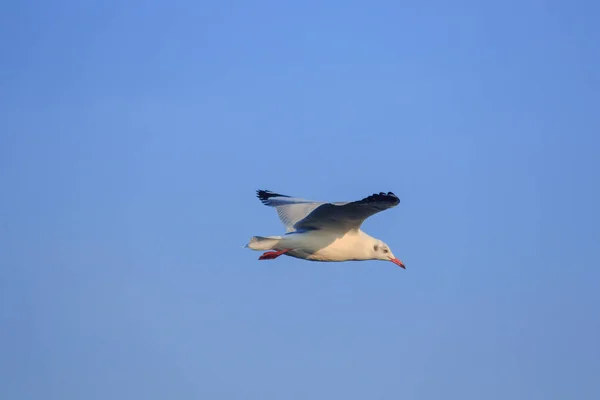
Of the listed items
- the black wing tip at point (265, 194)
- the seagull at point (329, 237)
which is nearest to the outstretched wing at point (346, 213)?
the seagull at point (329, 237)

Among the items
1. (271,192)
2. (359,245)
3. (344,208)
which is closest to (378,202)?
(344,208)

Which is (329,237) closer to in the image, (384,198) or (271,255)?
(271,255)

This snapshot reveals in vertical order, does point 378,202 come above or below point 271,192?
below

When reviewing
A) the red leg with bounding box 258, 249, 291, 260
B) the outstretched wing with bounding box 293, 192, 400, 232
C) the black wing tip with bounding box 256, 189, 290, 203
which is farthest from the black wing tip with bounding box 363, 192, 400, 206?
the black wing tip with bounding box 256, 189, 290, 203

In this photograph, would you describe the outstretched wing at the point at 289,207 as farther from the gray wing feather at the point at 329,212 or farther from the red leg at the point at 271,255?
the red leg at the point at 271,255

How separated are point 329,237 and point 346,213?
3.21 feet

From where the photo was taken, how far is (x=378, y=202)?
75.3 ft

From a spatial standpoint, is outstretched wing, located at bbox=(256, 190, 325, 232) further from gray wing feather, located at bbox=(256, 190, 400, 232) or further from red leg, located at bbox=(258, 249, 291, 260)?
red leg, located at bbox=(258, 249, 291, 260)

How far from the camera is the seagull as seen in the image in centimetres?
2381

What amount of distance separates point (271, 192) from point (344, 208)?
6.53m

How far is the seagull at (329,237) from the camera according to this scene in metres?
23.8

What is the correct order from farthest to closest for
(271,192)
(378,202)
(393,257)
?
(271,192)
(393,257)
(378,202)

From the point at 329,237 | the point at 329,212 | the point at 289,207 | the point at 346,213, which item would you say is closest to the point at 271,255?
the point at 329,237

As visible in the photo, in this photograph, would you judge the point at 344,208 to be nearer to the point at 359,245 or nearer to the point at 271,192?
the point at 359,245
